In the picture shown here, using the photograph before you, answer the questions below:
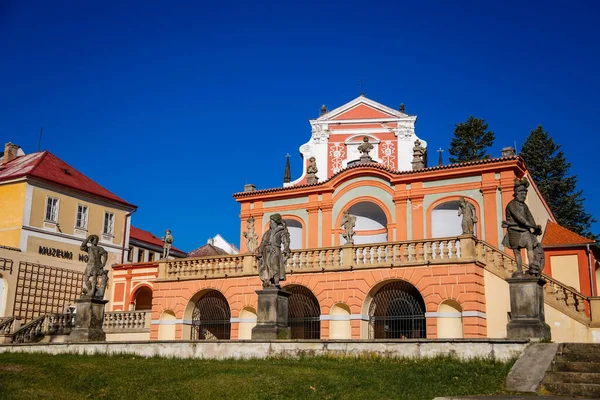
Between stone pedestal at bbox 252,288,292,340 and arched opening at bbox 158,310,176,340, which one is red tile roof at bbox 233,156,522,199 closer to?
arched opening at bbox 158,310,176,340

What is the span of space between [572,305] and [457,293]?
Result: 3.70 m

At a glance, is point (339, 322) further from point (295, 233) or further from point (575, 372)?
point (575, 372)

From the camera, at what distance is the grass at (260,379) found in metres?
11.2

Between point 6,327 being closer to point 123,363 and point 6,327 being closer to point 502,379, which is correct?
point 123,363

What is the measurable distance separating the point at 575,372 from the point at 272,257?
27.8 feet

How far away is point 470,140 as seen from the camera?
51781 millimetres

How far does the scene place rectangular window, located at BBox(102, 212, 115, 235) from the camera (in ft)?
129

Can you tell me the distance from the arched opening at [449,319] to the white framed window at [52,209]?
74.4 feet

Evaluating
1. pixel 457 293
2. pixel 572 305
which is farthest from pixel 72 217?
pixel 572 305

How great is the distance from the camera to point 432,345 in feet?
46.3

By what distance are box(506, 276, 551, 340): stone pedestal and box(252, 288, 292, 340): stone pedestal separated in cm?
568

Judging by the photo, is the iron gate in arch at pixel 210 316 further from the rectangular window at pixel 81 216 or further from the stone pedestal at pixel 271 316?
the rectangular window at pixel 81 216

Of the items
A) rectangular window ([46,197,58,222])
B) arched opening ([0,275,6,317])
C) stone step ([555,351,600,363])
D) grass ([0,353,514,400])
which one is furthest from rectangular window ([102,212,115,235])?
stone step ([555,351,600,363])

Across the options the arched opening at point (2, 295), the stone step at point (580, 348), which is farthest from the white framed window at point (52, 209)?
the stone step at point (580, 348)
